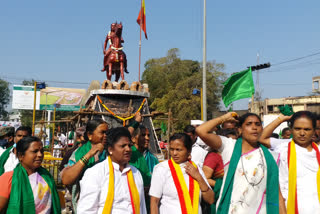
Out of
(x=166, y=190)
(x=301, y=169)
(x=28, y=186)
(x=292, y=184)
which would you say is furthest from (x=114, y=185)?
(x=301, y=169)

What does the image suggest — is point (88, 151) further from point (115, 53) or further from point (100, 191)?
point (115, 53)

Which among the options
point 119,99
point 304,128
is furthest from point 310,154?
point 119,99

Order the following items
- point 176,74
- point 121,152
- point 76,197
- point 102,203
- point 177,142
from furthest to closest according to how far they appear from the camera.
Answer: point 176,74
point 76,197
point 177,142
point 121,152
point 102,203

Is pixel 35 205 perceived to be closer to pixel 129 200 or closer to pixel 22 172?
pixel 22 172

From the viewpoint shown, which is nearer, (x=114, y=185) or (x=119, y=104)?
(x=114, y=185)

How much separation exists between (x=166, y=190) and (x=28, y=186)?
125cm

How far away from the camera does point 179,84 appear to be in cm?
3234

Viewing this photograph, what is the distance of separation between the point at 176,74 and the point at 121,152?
32732 millimetres

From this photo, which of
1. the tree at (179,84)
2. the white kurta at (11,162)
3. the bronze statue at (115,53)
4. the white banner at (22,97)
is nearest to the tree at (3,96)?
the white banner at (22,97)

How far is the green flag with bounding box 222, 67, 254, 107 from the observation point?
26.5 feet

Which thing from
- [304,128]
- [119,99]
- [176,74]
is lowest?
[304,128]

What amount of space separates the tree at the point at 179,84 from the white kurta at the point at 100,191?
25773mm

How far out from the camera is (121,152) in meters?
3.25

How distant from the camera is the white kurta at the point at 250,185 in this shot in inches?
124
